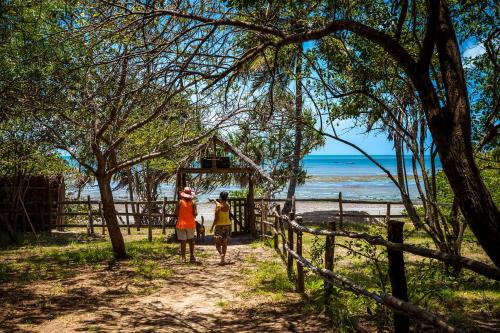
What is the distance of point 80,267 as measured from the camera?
9.73 metres

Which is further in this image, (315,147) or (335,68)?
(315,147)

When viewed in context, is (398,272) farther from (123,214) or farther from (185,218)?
(123,214)

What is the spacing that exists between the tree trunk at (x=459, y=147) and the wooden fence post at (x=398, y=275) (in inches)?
23.6

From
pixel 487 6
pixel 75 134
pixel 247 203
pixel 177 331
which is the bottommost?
pixel 177 331

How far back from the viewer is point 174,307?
6457mm

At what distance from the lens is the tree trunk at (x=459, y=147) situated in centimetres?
382

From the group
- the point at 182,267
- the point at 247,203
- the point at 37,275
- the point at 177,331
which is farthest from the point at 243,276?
the point at 247,203

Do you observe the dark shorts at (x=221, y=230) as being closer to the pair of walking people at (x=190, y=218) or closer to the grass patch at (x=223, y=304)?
the pair of walking people at (x=190, y=218)

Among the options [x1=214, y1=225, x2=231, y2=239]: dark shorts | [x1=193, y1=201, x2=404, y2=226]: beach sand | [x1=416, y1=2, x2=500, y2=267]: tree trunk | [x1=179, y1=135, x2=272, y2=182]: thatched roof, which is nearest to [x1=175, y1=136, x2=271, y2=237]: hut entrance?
[x1=179, y1=135, x2=272, y2=182]: thatched roof

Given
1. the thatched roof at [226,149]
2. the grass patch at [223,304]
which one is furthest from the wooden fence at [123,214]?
the grass patch at [223,304]

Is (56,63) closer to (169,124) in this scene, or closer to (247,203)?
(169,124)

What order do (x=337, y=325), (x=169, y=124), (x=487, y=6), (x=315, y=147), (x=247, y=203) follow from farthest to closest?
1. (x=315, y=147)
2. (x=247, y=203)
3. (x=169, y=124)
4. (x=487, y=6)
5. (x=337, y=325)

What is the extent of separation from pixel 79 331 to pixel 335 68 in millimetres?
5718

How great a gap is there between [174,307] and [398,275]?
3567 millimetres
